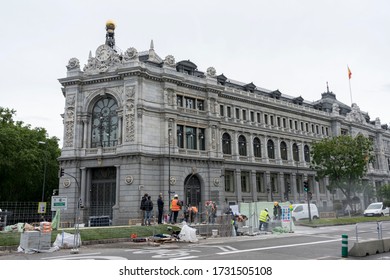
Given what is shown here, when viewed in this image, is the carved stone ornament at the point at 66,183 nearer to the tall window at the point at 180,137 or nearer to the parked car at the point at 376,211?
the tall window at the point at 180,137

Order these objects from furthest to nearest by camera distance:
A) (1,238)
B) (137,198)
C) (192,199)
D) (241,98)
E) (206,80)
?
(241,98) → (206,80) → (192,199) → (137,198) → (1,238)

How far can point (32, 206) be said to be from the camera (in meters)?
29.6

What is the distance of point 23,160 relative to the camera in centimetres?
4738

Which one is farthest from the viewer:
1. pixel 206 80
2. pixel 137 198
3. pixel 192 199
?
pixel 206 80

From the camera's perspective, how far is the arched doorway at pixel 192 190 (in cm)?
4334

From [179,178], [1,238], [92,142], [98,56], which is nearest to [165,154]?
[179,178]

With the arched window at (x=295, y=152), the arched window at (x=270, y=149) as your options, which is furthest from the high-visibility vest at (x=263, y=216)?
the arched window at (x=295, y=152)

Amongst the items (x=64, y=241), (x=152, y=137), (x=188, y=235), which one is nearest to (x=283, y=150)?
(x=152, y=137)

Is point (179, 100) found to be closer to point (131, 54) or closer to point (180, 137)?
point (180, 137)

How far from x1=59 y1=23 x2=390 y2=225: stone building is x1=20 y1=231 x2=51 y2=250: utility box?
20.3 metres

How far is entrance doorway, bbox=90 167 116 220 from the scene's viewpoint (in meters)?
40.8

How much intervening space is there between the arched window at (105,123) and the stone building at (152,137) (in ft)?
0.39

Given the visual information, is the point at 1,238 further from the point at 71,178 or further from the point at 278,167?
the point at 278,167

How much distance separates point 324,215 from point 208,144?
1640 centimetres
